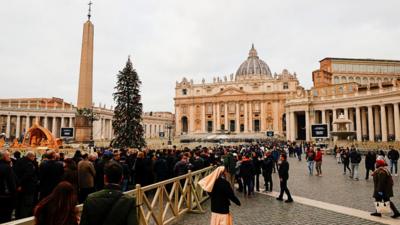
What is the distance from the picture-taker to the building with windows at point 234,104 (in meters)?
84.4

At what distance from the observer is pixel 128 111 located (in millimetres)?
31750

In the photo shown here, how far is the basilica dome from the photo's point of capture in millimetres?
101500

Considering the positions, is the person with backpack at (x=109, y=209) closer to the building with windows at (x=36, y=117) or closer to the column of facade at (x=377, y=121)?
the column of facade at (x=377, y=121)

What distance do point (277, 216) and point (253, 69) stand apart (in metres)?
98.4

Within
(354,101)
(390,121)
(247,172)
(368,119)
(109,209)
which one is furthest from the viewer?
(368,119)

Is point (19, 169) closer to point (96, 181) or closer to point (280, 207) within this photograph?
point (96, 181)

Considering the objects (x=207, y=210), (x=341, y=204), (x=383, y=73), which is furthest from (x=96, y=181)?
(x=383, y=73)

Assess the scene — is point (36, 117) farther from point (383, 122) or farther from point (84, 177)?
point (84, 177)

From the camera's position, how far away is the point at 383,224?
7.28 m

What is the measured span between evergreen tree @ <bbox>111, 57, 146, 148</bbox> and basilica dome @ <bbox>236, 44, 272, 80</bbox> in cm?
6993

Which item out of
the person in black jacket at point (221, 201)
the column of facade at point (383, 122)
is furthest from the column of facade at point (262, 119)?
the person in black jacket at point (221, 201)

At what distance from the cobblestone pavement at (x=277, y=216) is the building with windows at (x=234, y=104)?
71492mm

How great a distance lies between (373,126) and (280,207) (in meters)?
46.2

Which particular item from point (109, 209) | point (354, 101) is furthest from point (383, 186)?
point (354, 101)
